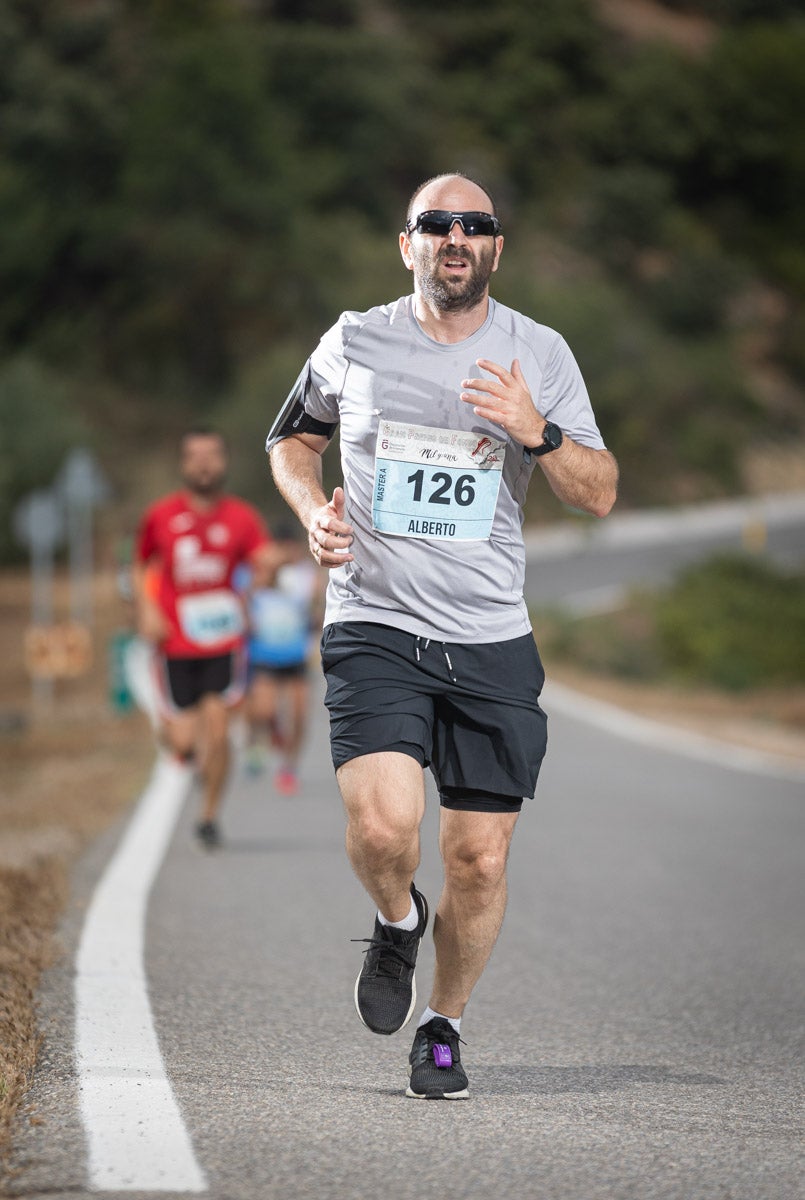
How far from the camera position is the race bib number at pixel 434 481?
446cm

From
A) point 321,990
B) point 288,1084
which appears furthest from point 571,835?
point 288,1084

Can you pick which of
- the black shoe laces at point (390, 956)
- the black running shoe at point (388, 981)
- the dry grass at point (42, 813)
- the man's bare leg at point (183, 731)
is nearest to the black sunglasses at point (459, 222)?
the black running shoe at point (388, 981)

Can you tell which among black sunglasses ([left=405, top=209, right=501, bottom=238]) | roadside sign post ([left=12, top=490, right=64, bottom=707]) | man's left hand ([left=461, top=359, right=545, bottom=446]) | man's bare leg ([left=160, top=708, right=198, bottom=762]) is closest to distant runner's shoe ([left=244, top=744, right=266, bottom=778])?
man's bare leg ([left=160, top=708, right=198, bottom=762])

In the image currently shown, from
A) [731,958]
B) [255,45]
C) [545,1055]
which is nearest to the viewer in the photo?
[545,1055]

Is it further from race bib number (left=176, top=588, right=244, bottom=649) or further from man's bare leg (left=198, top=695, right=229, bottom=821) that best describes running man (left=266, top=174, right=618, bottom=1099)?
race bib number (left=176, top=588, right=244, bottom=649)

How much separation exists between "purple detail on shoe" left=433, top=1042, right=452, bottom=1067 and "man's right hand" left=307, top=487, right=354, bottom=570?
45.4 inches

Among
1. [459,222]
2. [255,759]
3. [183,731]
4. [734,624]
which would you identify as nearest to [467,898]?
[459,222]

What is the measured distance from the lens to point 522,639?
4.62 meters

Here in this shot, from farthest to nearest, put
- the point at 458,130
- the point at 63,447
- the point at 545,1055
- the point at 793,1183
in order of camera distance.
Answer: the point at 458,130 → the point at 63,447 → the point at 545,1055 → the point at 793,1183

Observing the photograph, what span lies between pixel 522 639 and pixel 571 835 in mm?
5748

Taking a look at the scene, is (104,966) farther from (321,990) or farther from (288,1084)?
(288,1084)

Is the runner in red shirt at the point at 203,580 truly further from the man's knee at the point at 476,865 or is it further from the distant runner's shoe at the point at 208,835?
the man's knee at the point at 476,865

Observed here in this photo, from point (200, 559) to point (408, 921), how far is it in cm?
546

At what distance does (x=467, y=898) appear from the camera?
15.0ft
